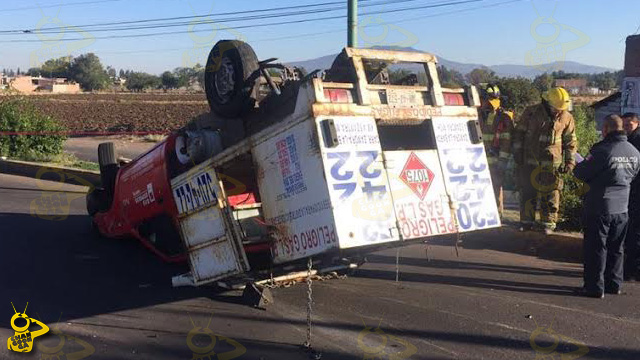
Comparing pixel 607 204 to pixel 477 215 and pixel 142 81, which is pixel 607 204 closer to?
pixel 477 215

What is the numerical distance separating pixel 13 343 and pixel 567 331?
13.7 feet

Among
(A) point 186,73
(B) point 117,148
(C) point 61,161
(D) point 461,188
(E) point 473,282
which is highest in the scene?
(A) point 186,73

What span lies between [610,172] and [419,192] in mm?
2103

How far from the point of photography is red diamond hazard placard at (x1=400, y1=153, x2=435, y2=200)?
4.48 metres

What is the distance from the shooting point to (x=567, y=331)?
184 inches

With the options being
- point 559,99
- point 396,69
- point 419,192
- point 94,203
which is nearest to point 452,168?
point 419,192

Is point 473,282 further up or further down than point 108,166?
further down

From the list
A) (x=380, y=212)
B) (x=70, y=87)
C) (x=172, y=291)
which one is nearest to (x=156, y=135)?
(x=172, y=291)

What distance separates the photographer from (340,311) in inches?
201

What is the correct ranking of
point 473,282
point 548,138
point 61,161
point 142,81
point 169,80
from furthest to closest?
point 142,81 < point 169,80 < point 61,161 < point 548,138 < point 473,282

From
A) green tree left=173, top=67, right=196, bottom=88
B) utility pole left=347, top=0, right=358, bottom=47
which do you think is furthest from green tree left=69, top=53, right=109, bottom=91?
utility pole left=347, top=0, right=358, bottom=47

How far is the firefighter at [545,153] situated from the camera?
7.05m

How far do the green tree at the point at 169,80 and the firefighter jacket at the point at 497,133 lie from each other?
286 ft

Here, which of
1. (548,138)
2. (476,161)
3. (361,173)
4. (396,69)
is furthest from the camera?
(548,138)
